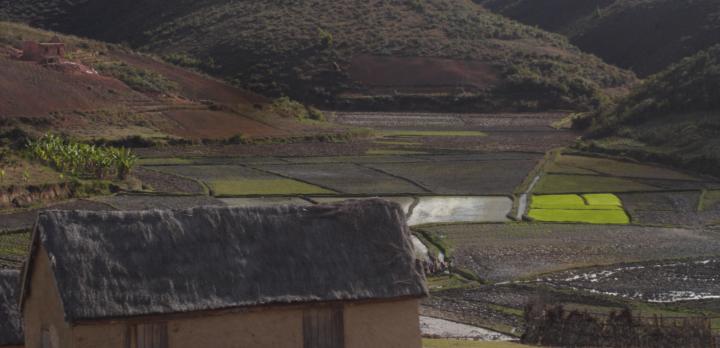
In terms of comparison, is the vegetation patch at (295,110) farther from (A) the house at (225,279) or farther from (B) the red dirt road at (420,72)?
(A) the house at (225,279)

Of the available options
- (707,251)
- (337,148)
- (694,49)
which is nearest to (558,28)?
(694,49)

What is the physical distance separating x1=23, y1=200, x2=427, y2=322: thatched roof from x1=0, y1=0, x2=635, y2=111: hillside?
218ft

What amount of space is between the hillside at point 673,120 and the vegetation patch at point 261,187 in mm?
19209

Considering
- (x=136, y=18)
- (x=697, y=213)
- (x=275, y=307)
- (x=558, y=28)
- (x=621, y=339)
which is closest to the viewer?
(x=275, y=307)

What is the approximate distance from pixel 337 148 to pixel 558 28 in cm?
7570

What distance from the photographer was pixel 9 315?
20.3 meters

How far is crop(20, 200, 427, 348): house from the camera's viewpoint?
681 inches

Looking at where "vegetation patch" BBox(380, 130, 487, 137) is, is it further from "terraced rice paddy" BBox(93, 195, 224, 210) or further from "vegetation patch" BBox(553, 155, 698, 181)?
"terraced rice paddy" BBox(93, 195, 224, 210)

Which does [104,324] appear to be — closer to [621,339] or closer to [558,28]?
[621,339]

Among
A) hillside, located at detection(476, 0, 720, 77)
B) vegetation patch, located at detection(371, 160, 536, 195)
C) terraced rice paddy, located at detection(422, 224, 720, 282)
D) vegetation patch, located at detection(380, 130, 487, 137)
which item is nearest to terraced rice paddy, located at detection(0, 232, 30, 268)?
terraced rice paddy, located at detection(422, 224, 720, 282)

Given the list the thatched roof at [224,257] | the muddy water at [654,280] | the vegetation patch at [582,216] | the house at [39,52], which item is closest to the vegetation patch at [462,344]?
the thatched roof at [224,257]

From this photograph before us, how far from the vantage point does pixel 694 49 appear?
4055 inches

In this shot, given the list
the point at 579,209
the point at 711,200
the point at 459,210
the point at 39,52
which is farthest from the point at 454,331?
the point at 39,52

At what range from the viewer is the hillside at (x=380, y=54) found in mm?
87562
